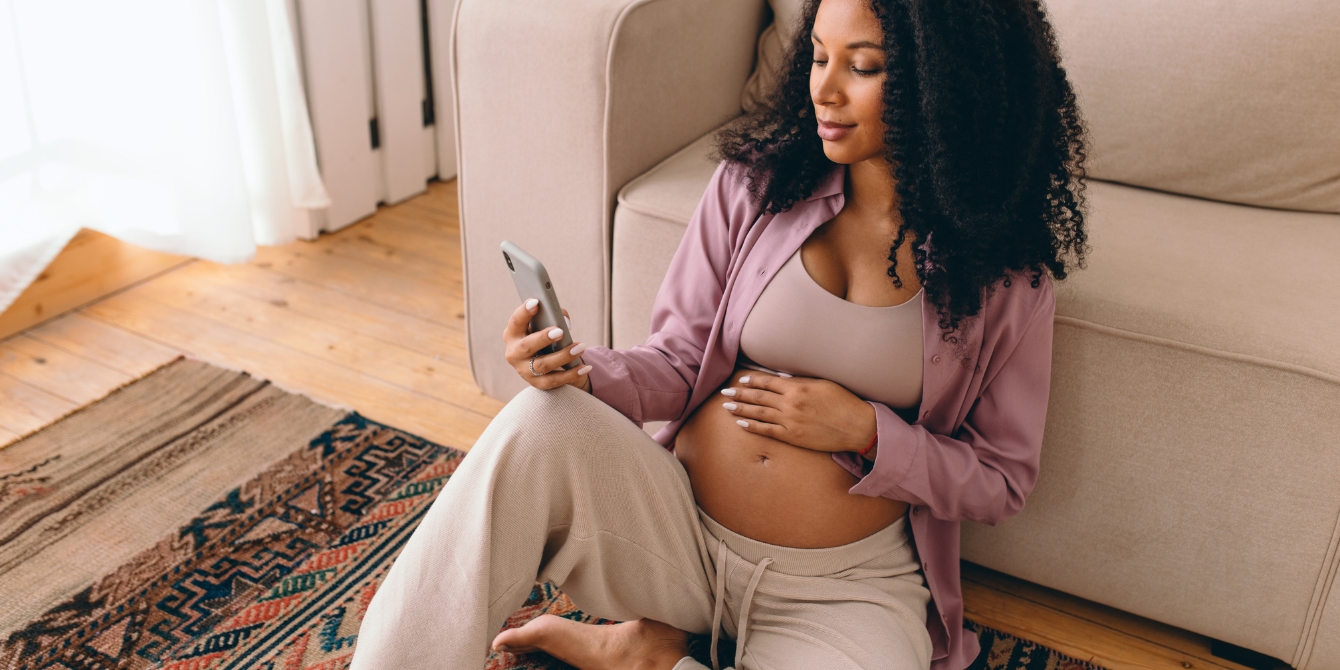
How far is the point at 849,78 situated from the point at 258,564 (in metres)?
0.95

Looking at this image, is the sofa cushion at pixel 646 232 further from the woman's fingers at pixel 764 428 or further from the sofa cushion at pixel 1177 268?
the woman's fingers at pixel 764 428

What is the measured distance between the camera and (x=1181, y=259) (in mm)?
1224

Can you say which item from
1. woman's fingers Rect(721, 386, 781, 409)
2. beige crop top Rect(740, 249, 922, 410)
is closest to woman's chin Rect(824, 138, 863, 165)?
beige crop top Rect(740, 249, 922, 410)

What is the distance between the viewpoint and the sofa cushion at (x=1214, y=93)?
53.1 inches

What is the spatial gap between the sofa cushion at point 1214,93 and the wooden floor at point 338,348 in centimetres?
59

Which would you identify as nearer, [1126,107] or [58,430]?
[1126,107]

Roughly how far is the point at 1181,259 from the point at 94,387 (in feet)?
5.30

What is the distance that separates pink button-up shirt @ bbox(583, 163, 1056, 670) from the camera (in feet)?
3.34

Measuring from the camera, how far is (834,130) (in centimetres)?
95

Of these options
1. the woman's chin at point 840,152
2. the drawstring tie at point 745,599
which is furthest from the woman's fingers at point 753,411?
the woman's chin at point 840,152

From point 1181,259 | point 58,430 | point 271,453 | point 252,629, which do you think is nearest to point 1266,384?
point 1181,259

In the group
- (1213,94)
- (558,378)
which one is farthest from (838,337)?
(1213,94)

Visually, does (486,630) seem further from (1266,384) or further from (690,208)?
(1266,384)

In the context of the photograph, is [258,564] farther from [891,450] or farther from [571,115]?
[891,450]
